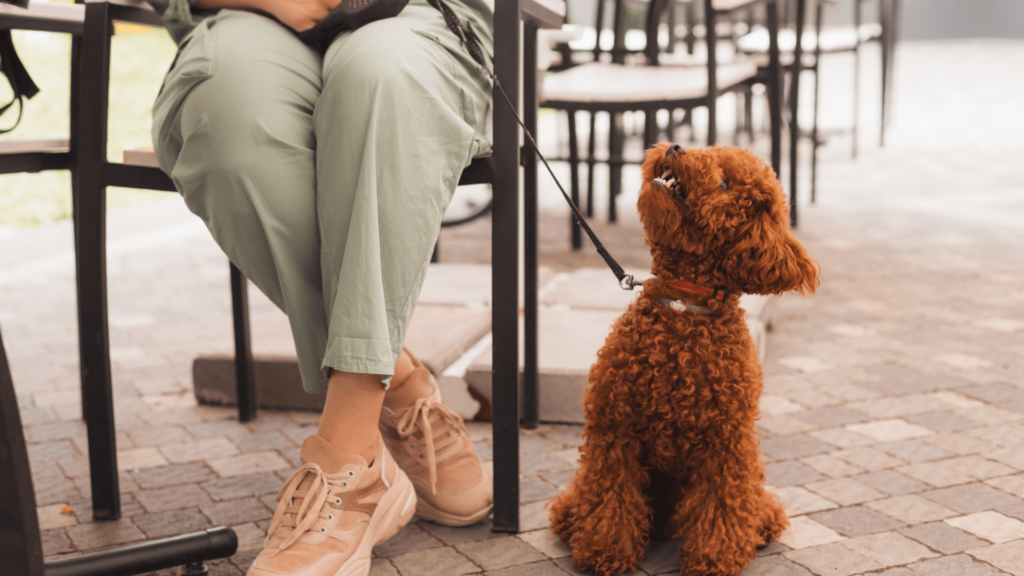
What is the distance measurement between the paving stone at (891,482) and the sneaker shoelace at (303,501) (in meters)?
1.09

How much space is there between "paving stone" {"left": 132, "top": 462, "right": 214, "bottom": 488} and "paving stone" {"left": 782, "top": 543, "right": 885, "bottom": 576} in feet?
3.91

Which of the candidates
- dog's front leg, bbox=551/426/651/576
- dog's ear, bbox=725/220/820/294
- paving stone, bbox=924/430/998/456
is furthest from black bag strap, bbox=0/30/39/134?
paving stone, bbox=924/430/998/456

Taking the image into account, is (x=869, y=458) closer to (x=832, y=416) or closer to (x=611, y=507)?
(x=832, y=416)

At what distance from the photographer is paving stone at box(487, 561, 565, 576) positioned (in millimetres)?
1469

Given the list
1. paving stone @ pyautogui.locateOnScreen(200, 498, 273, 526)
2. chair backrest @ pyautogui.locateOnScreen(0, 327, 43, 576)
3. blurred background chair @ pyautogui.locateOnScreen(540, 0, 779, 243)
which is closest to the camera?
chair backrest @ pyautogui.locateOnScreen(0, 327, 43, 576)

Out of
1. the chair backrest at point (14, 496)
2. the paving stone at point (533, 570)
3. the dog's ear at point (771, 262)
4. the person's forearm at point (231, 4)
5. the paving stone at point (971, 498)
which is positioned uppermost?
the person's forearm at point (231, 4)

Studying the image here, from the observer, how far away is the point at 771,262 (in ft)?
4.18

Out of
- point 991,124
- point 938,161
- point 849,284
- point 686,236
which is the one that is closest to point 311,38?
point 686,236

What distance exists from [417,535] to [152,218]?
3971 mm

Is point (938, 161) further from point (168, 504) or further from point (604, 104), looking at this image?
→ point (168, 504)

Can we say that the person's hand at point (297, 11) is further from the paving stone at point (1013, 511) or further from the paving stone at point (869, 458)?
the paving stone at point (1013, 511)

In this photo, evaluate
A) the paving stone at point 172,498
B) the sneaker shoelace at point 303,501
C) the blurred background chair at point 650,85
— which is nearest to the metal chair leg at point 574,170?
the blurred background chair at point 650,85

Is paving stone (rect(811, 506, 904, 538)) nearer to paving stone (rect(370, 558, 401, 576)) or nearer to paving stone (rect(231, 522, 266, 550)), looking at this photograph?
paving stone (rect(370, 558, 401, 576))

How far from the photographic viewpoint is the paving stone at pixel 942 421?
211cm
